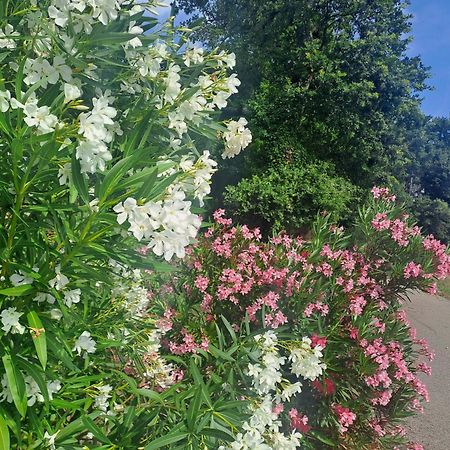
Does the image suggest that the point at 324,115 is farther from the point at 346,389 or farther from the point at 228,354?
the point at 228,354

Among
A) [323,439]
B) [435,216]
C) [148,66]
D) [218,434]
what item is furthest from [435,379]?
[435,216]

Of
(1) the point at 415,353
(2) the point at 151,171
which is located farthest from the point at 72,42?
(1) the point at 415,353

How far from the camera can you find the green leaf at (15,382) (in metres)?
1.23

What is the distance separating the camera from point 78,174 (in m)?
1.13

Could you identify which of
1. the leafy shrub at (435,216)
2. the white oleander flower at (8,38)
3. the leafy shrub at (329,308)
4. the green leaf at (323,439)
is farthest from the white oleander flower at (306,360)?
the leafy shrub at (435,216)

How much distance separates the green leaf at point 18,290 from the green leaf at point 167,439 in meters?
0.60

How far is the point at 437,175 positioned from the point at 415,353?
29.2m

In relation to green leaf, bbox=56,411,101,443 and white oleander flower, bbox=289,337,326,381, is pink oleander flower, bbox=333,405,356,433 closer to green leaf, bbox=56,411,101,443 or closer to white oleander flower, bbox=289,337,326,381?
white oleander flower, bbox=289,337,326,381

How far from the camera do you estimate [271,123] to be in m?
13.0

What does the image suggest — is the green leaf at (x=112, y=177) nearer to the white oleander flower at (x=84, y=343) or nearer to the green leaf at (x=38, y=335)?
the green leaf at (x=38, y=335)

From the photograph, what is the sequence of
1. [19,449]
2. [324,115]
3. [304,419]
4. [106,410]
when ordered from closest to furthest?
[19,449]
[106,410]
[304,419]
[324,115]

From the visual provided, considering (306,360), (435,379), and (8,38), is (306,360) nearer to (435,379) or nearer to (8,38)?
(8,38)

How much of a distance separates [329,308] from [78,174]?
2.54 meters

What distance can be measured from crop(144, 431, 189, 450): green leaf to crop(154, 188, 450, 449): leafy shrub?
4.95 ft
